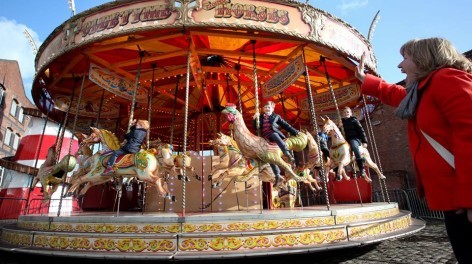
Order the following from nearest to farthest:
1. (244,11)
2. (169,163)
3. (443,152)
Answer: (443,152) < (244,11) < (169,163)

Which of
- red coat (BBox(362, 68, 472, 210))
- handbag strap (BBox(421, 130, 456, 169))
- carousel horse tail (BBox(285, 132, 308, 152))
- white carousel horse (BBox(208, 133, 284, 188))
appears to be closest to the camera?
red coat (BBox(362, 68, 472, 210))

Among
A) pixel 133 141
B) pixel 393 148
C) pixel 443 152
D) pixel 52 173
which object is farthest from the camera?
pixel 393 148

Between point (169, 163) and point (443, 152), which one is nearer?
point (443, 152)

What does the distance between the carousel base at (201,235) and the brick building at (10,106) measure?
76.9 ft

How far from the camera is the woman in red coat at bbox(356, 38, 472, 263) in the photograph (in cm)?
129

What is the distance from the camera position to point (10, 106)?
2397 cm

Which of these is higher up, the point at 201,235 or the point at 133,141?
the point at 133,141

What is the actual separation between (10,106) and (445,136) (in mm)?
30652

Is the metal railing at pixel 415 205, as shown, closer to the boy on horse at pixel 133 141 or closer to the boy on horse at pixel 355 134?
the boy on horse at pixel 355 134

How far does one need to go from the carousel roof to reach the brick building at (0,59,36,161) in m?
15.6

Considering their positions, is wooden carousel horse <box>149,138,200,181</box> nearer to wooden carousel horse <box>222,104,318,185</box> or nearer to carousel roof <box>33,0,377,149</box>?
carousel roof <box>33,0,377,149</box>

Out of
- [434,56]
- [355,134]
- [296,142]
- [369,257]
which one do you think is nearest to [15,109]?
[296,142]

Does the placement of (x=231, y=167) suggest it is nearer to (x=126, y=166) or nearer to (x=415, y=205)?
(x=126, y=166)

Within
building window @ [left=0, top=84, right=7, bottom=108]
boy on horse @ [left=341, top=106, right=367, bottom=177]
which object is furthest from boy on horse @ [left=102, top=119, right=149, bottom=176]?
building window @ [left=0, top=84, right=7, bottom=108]
